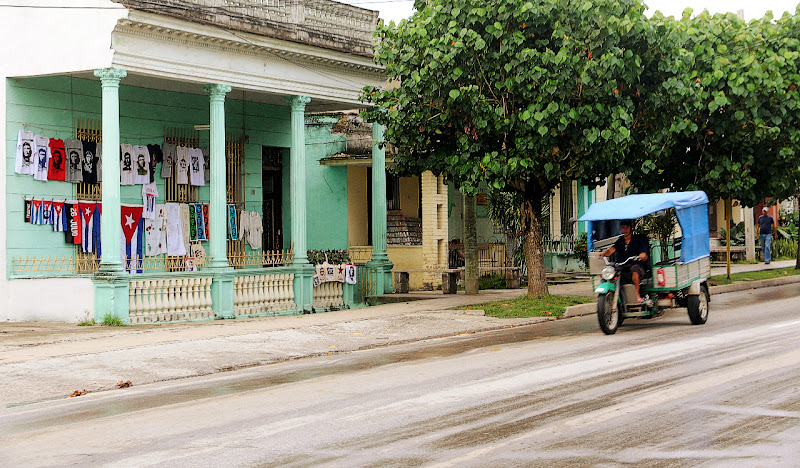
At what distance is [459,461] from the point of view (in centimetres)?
693

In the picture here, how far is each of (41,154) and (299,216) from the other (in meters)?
5.57

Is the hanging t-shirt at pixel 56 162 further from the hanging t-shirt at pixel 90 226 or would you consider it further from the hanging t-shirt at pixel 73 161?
the hanging t-shirt at pixel 90 226

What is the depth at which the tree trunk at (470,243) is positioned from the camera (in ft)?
74.2

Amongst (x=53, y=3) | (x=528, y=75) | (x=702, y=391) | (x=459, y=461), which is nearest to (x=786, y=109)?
(x=528, y=75)

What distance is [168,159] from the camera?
71.6 feet

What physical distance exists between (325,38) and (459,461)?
16310 millimetres

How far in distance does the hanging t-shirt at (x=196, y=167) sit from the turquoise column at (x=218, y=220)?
8.15ft

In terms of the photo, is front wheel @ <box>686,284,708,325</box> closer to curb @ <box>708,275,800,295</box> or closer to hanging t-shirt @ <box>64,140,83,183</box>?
curb @ <box>708,275,800,295</box>

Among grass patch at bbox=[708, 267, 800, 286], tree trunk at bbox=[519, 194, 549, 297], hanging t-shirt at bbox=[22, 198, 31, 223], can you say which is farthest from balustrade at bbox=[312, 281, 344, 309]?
grass patch at bbox=[708, 267, 800, 286]

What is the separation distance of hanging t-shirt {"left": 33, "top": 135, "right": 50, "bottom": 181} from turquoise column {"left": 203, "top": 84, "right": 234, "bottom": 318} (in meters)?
3.21

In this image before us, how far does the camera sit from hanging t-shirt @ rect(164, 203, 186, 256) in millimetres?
21781

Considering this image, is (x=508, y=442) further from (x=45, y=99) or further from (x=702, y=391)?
(x=45, y=99)

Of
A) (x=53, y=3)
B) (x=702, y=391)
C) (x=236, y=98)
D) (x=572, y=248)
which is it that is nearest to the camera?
(x=702, y=391)

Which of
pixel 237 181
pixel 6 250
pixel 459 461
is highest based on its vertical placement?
pixel 237 181
